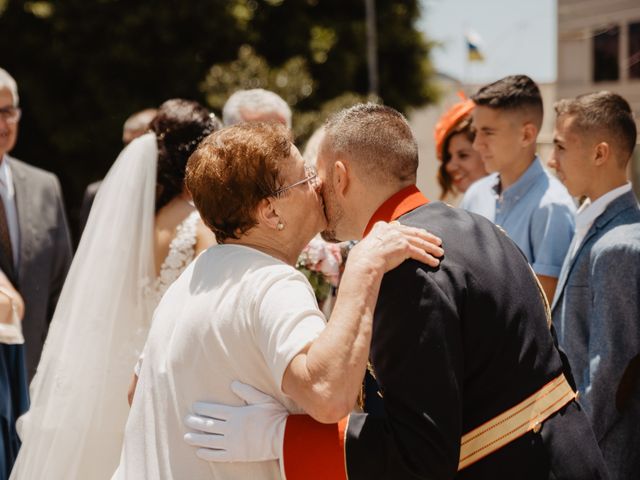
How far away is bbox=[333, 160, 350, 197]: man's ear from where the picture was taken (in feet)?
8.38

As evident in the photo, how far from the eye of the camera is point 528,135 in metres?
4.48

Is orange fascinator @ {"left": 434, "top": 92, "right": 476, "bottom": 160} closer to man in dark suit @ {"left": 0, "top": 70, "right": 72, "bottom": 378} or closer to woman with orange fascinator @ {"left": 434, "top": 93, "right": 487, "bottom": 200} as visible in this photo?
woman with orange fascinator @ {"left": 434, "top": 93, "right": 487, "bottom": 200}

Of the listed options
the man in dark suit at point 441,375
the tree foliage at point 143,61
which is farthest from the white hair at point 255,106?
the tree foliage at point 143,61

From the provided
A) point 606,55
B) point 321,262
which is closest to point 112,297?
point 321,262

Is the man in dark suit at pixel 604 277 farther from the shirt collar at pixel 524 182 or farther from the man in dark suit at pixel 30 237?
the man in dark suit at pixel 30 237

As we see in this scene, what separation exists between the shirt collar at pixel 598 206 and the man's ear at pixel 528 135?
2.85ft

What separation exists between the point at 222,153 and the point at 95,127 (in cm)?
1587

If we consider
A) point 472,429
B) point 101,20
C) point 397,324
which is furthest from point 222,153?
point 101,20

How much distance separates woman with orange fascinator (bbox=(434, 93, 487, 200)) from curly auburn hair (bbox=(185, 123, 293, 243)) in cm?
330

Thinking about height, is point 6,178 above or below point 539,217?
above

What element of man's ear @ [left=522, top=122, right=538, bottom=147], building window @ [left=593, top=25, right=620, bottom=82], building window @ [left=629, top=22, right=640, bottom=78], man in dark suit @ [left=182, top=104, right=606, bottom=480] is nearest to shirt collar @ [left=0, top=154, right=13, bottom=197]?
man's ear @ [left=522, top=122, right=538, bottom=147]

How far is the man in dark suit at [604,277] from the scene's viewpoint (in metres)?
3.30

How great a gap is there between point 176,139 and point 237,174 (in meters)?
1.68

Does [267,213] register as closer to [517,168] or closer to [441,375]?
[441,375]
